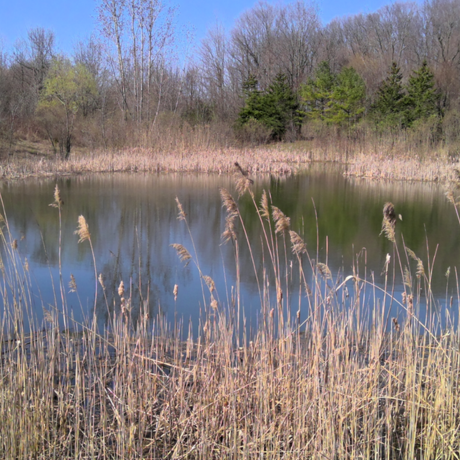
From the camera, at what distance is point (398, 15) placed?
43.4 metres

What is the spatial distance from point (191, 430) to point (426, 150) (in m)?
13.9

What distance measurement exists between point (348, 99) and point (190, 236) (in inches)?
962

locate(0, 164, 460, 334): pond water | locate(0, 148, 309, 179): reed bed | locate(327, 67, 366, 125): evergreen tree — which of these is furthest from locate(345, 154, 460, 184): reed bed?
locate(327, 67, 366, 125): evergreen tree

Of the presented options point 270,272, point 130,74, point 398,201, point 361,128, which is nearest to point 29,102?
point 130,74

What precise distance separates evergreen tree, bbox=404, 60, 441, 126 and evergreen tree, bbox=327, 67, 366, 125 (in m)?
2.98

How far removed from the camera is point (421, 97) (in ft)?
84.5

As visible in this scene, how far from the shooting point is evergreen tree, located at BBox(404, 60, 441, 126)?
82.6 feet

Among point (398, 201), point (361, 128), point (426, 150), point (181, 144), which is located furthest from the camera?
point (361, 128)

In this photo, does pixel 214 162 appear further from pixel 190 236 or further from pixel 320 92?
pixel 320 92

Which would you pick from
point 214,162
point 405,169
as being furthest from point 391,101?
point 214,162

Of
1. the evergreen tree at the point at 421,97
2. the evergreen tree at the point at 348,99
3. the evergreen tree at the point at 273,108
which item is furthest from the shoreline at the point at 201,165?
the evergreen tree at the point at 348,99

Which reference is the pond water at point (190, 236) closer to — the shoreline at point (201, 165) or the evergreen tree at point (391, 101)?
the shoreline at point (201, 165)

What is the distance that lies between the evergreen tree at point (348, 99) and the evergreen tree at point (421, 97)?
9.77 ft

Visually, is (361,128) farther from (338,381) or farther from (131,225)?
(338,381)
